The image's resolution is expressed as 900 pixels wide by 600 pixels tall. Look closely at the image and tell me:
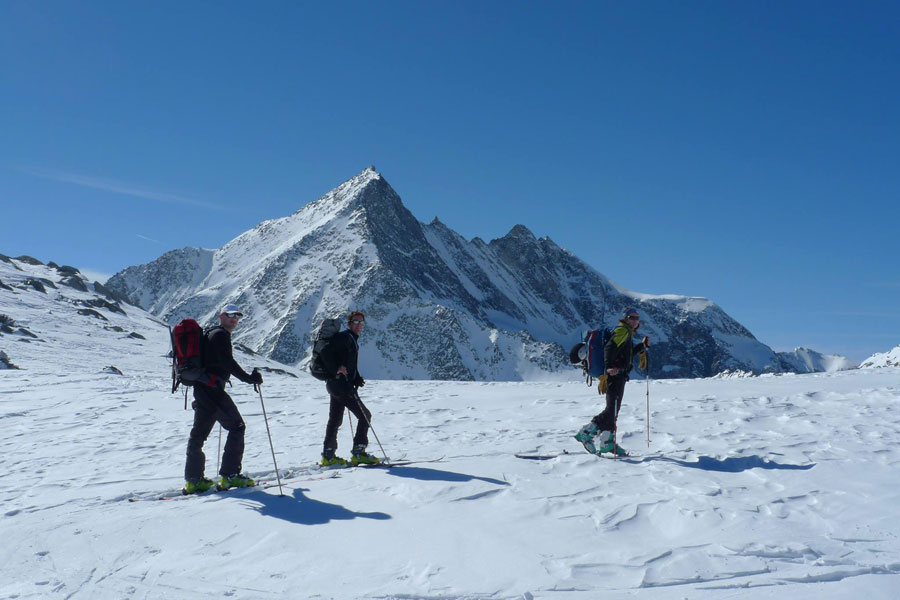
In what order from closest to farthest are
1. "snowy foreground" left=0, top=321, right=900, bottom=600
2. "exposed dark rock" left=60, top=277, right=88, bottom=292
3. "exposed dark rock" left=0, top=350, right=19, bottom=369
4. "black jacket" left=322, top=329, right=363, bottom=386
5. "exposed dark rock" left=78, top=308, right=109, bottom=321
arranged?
"snowy foreground" left=0, top=321, right=900, bottom=600
"black jacket" left=322, top=329, right=363, bottom=386
"exposed dark rock" left=0, top=350, right=19, bottom=369
"exposed dark rock" left=78, top=308, right=109, bottom=321
"exposed dark rock" left=60, top=277, right=88, bottom=292

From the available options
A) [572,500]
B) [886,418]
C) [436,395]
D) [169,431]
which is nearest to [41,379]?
[169,431]

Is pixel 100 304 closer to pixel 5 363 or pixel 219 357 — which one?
pixel 5 363

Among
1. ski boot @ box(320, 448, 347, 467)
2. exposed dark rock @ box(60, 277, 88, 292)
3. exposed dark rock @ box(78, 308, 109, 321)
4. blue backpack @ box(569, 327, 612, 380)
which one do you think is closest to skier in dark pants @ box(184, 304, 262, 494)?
ski boot @ box(320, 448, 347, 467)

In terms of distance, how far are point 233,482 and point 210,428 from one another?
797 mm

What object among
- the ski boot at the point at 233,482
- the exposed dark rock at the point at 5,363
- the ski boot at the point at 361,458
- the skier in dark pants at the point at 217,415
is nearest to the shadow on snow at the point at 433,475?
the ski boot at the point at 361,458

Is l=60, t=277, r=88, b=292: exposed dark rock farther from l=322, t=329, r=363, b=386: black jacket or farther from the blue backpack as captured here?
the blue backpack

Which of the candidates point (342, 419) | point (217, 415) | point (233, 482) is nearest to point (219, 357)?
point (217, 415)

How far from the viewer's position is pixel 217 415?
26.9 ft

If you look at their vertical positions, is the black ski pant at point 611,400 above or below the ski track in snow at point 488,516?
above

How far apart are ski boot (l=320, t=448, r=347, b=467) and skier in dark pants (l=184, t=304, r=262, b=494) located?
1374 millimetres

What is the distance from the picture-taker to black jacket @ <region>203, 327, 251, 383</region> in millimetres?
8047

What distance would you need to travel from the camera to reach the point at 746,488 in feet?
24.9

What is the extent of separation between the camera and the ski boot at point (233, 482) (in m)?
8.20

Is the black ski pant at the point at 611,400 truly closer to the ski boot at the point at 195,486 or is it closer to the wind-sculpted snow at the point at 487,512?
the wind-sculpted snow at the point at 487,512
